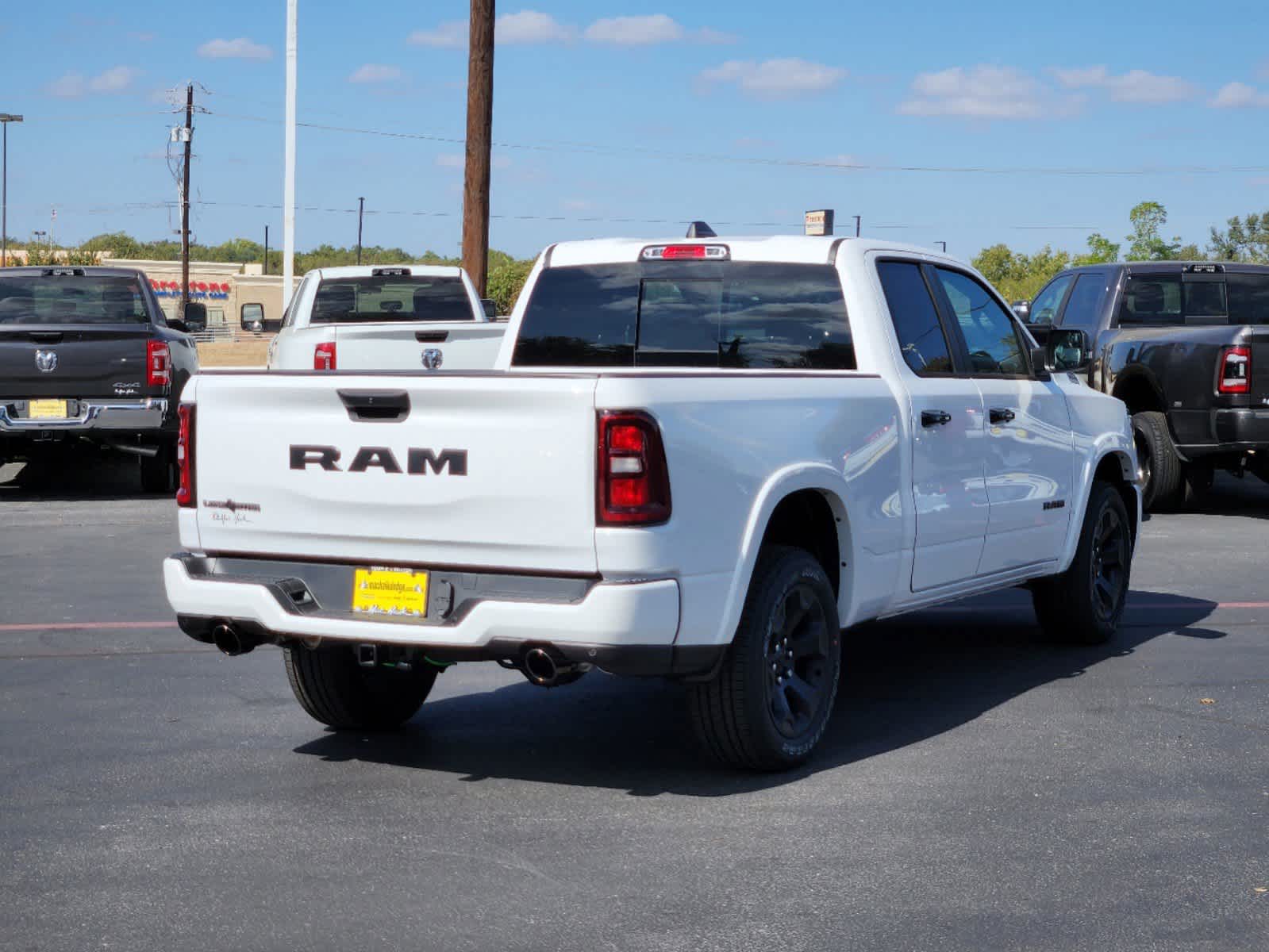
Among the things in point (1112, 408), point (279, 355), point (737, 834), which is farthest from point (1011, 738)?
point (279, 355)

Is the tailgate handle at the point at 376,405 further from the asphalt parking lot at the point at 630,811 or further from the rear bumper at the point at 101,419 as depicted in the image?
the rear bumper at the point at 101,419

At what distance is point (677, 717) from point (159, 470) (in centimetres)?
1056

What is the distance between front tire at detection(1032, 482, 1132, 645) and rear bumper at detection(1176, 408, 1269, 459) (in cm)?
521

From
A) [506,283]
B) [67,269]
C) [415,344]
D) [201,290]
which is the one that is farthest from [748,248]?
[201,290]

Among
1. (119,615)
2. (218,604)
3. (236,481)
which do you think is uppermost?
(236,481)

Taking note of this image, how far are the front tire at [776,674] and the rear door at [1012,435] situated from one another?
1.55 metres

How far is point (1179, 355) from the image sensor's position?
14.5 metres

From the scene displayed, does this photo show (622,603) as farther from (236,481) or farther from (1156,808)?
(1156,808)

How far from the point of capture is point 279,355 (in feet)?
50.3

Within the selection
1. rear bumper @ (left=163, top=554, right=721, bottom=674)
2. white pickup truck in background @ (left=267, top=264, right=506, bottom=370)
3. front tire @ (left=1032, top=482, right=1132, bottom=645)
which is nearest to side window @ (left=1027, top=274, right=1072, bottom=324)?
white pickup truck in background @ (left=267, top=264, right=506, bottom=370)

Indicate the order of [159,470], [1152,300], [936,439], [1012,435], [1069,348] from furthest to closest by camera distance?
[159,470]
[1152,300]
[1069,348]
[1012,435]
[936,439]

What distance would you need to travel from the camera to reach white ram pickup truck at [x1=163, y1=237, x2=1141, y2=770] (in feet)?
17.9

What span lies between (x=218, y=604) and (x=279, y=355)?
9577 millimetres

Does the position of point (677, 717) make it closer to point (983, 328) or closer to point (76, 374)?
point (983, 328)
